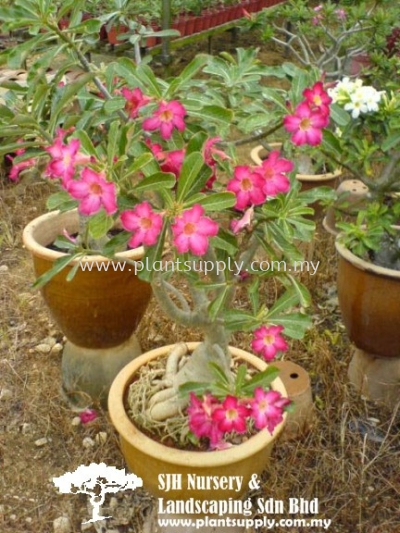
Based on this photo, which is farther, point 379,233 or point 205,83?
point 379,233

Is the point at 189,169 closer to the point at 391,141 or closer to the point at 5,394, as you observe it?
the point at 391,141

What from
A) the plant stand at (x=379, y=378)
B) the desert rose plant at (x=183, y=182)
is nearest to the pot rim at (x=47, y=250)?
the desert rose plant at (x=183, y=182)

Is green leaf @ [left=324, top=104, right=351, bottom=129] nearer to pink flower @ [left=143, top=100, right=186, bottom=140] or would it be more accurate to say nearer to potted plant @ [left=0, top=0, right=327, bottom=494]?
Result: potted plant @ [left=0, top=0, right=327, bottom=494]

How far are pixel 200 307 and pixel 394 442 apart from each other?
32.5 inches

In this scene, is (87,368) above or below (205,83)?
below

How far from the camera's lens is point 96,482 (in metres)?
1.75

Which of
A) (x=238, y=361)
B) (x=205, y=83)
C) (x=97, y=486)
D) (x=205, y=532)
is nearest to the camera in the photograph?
(x=205, y=83)

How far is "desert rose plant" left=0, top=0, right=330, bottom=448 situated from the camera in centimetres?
106

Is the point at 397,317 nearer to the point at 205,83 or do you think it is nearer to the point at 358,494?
the point at 358,494

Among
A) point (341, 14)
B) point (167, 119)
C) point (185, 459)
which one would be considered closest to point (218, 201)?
point (167, 119)

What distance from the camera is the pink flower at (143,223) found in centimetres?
103

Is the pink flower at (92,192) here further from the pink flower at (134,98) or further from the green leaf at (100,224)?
the pink flower at (134,98)

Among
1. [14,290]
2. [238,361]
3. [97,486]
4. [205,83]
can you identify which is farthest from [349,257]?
[14,290]

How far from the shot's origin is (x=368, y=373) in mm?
2037
